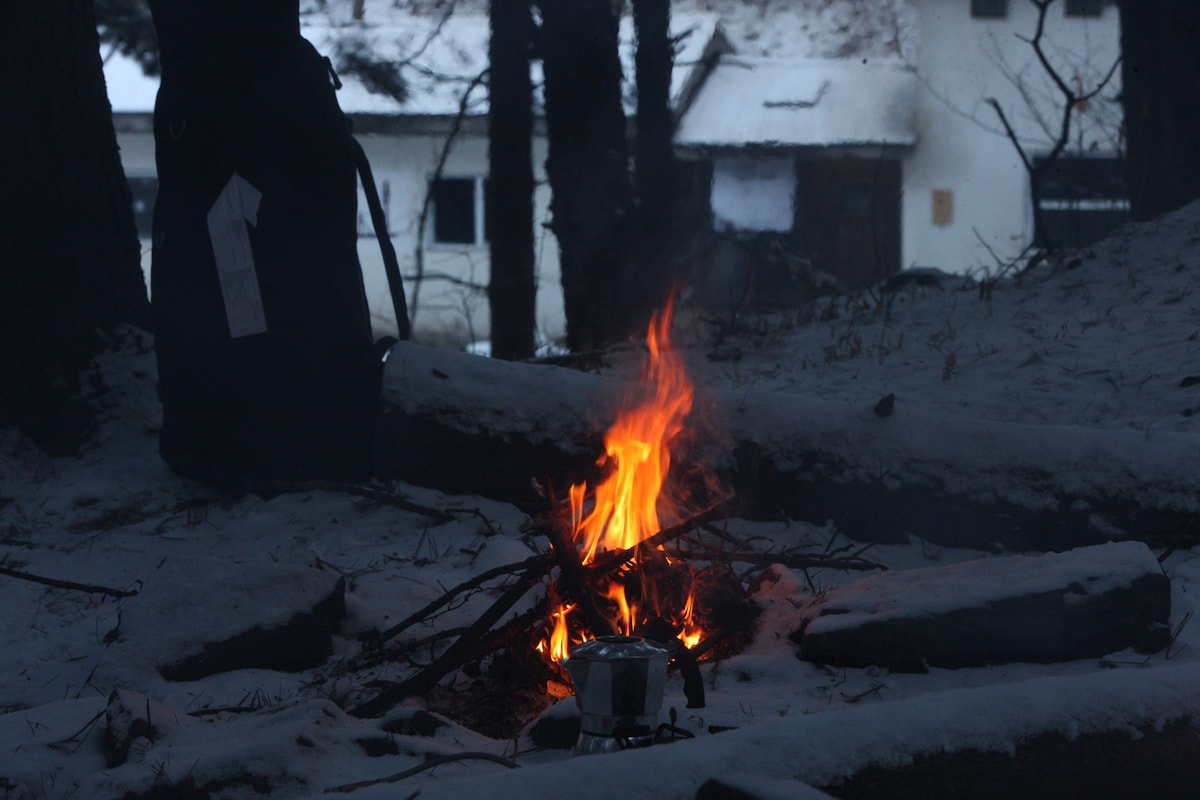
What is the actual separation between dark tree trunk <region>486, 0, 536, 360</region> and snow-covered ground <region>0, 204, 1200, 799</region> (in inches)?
78.0

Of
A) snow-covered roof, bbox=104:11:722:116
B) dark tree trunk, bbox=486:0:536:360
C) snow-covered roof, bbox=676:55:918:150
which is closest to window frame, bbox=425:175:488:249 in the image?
snow-covered roof, bbox=104:11:722:116

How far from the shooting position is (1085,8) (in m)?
13.0

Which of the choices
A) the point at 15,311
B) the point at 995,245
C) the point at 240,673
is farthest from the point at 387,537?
the point at 995,245

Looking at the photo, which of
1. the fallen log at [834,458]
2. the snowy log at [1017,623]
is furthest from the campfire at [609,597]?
the snowy log at [1017,623]

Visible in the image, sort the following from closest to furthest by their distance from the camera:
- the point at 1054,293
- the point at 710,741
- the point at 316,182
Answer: the point at 710,741 < the point at 316,182 < the point at 1054,293

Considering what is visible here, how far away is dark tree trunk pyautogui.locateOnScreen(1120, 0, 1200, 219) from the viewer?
784 cm

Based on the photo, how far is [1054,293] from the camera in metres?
6.39

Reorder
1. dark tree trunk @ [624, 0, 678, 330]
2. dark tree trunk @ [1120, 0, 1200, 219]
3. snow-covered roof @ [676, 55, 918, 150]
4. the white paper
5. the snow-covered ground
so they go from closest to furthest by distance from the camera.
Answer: the snow-covered ground → the white paper → dark tree trunk @ [624, 0, 678, 330] → dark tree trunk @ [1120, 0, 1200, 219] → snow-covered roof @ [676, 55, 918, 150]

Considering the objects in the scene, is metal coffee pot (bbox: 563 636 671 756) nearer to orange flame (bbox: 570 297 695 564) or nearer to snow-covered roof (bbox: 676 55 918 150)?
orange flame (bbox: 570 297 695 564)

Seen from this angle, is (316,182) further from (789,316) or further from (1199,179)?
(1199,179)

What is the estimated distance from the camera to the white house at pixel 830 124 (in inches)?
488

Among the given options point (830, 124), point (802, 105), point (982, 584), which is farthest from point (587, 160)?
point (802, 105)

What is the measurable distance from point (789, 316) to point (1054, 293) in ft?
5.20

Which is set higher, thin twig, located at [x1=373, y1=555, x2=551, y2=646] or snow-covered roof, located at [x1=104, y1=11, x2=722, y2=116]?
snow-covered roof, located at [x1=104, y1=11, x2=722, y2=116]
